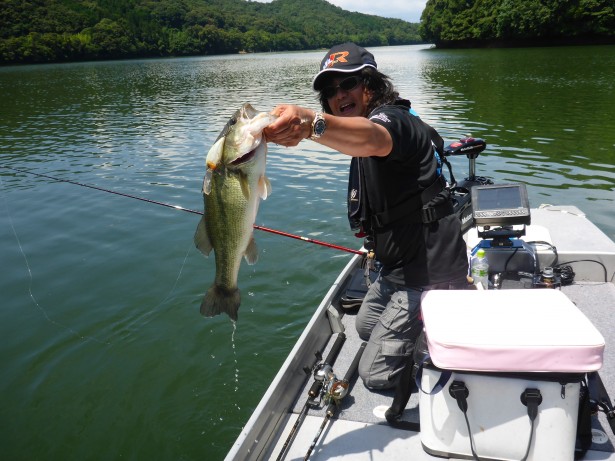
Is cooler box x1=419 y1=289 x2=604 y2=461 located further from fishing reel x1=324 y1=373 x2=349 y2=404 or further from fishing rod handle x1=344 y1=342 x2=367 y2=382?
fishing rod handle x1=344 y1=342 x2=367 y2=382

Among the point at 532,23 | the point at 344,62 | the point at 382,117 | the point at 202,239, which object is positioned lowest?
the point at 202,239

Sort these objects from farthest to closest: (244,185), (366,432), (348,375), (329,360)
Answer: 1. (329,360)
2. (348,375)
3. (366,432)
4. (244,185)

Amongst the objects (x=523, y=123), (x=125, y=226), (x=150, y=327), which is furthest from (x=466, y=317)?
(x=523, y=123)

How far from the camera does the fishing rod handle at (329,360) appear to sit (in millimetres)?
3551

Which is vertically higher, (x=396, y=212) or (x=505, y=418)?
(x=396, y=212)

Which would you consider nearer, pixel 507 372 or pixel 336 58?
pixel 507 372

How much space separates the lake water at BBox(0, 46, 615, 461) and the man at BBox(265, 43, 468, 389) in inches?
75.9

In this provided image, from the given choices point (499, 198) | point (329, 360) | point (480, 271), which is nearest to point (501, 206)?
point (499, 198)

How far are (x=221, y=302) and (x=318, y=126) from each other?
128 centimetres

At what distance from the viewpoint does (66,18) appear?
362 ft

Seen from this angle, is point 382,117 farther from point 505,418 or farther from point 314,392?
point 314,392

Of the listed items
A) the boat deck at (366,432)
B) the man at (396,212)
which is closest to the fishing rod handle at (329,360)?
the boat deck at (366,432)

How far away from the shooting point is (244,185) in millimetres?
2482

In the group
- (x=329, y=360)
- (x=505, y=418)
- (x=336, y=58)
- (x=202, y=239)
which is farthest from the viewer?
(x=329, y=360)
